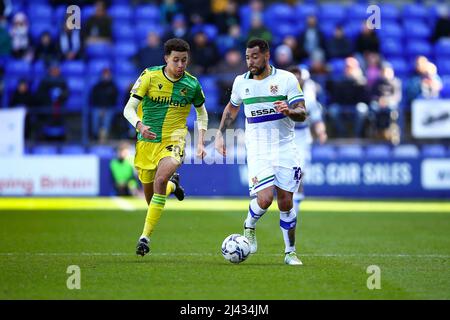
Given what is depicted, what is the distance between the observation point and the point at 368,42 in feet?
75.6

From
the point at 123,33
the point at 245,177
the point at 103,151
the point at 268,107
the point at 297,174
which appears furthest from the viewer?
the point at 123,33

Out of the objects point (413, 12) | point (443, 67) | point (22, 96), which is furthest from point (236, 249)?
point (413, 12)

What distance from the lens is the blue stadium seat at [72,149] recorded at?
21.0 m

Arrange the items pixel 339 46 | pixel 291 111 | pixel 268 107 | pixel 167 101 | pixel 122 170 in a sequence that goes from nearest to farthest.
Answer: pixel 291 111
pixel 268 107
pixel 167 101
pixel 122 170
pixel 339 46

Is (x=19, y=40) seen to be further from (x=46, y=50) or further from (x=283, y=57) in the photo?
(x=283, y=57)

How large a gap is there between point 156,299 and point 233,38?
1645 cm

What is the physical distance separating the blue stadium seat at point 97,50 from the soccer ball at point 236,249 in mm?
14615

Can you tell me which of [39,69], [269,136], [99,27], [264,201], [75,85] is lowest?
[264,201]

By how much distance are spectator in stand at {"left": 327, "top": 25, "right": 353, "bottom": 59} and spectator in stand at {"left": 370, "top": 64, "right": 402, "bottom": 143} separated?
7.61 feet

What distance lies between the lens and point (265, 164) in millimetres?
9711

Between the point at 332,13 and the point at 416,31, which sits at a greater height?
the point at 332,13

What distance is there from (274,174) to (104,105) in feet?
38.6

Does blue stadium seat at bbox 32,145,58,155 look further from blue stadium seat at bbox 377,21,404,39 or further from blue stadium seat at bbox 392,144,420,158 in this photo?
blue stadium seat at bbox 377,21,404,39

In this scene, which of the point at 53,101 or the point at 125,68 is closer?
the point at 53,101
